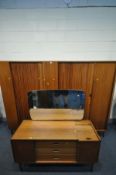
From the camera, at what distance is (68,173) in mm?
1733

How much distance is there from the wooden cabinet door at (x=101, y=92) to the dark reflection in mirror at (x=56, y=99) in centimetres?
43

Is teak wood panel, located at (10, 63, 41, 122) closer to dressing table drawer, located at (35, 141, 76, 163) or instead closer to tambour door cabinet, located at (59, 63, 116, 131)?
tambour door cabinet, located at (59, 63, 116, 131)

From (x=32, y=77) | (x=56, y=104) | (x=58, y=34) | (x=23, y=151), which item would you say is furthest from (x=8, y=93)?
(x=58, y=34)

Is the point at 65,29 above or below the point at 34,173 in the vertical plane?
above

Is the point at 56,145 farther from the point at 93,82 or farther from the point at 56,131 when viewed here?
the point at 93,82

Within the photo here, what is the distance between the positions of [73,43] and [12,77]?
122 centimetres

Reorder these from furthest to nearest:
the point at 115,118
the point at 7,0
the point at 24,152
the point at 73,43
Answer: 1. the point at 115,118
2. the point at 73,43
3. the point at 7,0
4. the point at 24,152

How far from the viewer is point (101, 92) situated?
2.26m

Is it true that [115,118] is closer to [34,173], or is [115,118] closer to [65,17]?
[34,173]

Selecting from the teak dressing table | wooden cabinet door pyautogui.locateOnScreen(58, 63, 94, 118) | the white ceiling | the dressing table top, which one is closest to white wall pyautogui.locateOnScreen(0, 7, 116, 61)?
the white ceiling

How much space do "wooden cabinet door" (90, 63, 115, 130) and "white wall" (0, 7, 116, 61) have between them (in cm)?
38

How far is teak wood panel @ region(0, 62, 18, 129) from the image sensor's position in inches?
84.6

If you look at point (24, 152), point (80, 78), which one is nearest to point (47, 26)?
point (80, 78)

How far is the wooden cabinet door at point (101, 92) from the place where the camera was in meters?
2.14
